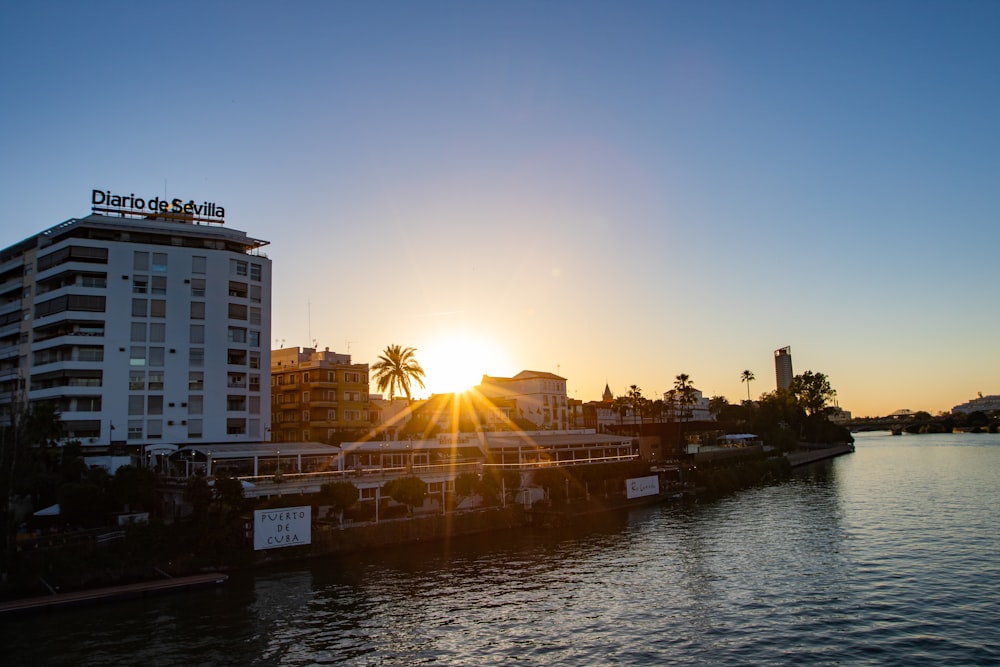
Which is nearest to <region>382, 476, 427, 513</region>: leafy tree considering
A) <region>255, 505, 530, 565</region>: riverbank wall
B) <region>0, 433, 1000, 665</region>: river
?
<region>255, 505, 530, 565</region>: riverbank wall

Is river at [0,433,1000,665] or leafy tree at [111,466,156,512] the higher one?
leafy tree at [111,466,156,512]

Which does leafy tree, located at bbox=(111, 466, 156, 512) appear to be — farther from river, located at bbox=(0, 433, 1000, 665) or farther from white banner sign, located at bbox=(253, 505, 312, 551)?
river, located at bbox=(0, 433, 1000, 665)

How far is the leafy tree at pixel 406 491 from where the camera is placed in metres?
75.6

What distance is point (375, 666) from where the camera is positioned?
37.0m

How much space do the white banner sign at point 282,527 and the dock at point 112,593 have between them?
570 cm

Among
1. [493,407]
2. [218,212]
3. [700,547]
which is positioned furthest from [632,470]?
[218,212]

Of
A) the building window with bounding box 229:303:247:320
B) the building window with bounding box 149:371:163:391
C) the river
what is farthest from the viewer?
the building window with bounding box 229:303:247:320

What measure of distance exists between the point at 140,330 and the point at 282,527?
4342cm

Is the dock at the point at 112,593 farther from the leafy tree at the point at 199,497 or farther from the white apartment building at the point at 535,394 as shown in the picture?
the white apartment building at the point at 535,394

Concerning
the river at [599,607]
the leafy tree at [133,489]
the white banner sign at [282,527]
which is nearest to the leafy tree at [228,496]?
the white banner sign at [282,527]

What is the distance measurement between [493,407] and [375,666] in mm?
130883

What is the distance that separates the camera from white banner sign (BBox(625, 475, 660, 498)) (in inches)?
4237

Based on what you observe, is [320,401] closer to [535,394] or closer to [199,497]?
[199,497]

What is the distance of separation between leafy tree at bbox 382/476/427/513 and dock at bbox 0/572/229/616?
22340 mm
